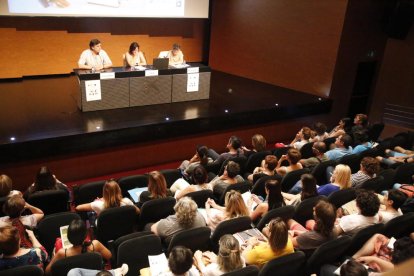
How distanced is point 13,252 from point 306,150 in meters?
4.06

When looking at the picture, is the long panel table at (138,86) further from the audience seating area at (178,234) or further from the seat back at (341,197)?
the seat back at (341,197)

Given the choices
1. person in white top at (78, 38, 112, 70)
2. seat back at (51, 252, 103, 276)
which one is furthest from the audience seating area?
person in white top at (78, 38, 112, 70)

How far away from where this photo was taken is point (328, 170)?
494 centimetres

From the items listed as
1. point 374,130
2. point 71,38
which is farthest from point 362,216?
point 71,38

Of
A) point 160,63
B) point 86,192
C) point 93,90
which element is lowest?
point 86,192

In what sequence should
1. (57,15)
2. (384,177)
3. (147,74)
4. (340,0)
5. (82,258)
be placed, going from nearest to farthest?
1. (82,258)
2. (384,177)
3. (147,74)
4. (340,0)
5. (57,15)

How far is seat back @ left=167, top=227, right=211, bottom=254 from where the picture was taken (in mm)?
3244

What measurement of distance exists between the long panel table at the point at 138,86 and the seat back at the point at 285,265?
434 cm

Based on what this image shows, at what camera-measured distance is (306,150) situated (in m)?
5.73

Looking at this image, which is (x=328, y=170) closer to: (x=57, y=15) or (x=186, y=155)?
(x=186, y=155)

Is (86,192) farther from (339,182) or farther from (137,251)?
(339,182)

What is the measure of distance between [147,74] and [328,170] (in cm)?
339

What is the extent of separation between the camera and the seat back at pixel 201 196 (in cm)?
403

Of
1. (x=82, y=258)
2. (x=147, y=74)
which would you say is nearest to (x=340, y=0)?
(x=147, y=74)
